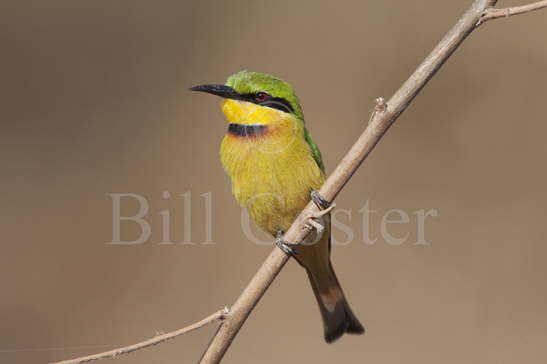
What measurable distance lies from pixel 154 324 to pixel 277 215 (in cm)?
68

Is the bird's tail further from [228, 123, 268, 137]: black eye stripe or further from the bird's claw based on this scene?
the bird's claw

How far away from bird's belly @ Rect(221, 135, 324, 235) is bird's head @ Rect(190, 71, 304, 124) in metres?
0.07

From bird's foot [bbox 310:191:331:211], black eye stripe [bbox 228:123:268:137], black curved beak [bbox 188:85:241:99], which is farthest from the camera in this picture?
black eye stripe [bbox 228:123:268:137]

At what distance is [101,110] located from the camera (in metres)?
2.31

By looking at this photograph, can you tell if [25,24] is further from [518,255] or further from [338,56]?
[518,255]

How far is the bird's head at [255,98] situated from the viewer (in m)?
1.56

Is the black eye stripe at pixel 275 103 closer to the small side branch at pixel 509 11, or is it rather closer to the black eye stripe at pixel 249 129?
the black eye stripe at pixel 249 129

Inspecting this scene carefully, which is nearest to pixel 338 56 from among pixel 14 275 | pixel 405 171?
pixel 405 171

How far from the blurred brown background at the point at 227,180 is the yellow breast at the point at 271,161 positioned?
593 mm

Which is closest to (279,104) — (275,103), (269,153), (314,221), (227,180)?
(275,103)

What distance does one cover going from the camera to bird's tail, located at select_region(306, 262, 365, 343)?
1816 mm

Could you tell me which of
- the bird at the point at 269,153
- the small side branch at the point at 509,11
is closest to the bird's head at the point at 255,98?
the bird at the point at 269,153

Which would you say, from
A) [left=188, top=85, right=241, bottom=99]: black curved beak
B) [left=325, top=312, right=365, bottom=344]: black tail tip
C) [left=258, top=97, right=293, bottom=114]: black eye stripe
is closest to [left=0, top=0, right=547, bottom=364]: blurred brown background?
[left=325, top=312, right=365, bottom=344]: black tail tip

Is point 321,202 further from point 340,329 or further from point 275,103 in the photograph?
point 340,329
